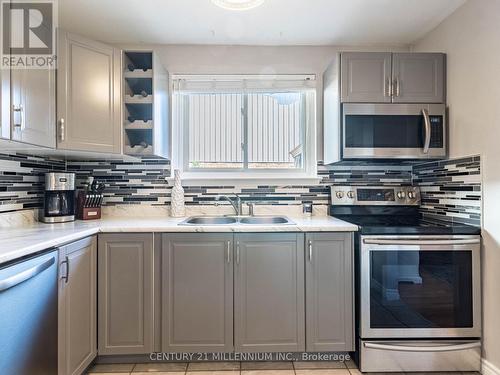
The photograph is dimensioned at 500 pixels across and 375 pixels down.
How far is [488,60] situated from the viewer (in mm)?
1733

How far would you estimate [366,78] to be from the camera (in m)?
2.09

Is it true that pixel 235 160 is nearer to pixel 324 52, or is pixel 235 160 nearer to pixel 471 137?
pixel 324 52

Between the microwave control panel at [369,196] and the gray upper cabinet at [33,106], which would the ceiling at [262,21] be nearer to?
the gray upper cabinet at [33,106]

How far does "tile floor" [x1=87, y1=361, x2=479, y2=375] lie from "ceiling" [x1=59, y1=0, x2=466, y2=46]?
2.31 metres

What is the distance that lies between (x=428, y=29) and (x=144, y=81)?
7.13ft

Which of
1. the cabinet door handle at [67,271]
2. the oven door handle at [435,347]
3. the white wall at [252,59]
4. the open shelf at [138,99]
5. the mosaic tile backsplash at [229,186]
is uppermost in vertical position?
the white wall at [252,59]

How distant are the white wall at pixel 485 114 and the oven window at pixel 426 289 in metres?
0.12

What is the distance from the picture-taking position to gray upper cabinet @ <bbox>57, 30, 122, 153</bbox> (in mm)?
1849

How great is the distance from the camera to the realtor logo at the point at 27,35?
1.46 meters

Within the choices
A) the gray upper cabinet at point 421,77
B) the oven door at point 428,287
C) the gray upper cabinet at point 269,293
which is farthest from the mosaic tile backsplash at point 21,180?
the gray upper cabinet at point 421,77

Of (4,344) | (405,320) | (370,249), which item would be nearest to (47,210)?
(4,344)

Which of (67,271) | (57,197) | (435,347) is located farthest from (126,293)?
(435,347)

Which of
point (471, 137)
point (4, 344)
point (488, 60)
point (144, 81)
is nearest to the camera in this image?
point (4, 344)

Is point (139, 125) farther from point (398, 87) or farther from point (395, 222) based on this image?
point (395, 222)
